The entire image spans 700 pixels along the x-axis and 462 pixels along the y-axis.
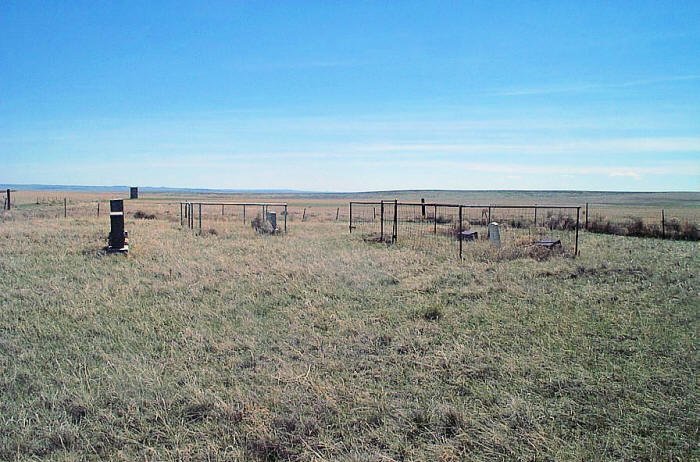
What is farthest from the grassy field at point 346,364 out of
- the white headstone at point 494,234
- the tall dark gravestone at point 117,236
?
the white headstone at point 494,234

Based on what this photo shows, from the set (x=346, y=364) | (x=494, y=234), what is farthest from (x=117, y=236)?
(x=494, y=234)

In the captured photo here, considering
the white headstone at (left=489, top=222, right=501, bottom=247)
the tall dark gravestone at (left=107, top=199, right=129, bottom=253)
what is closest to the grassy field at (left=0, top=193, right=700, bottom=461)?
→ the tall dark gravestone at (left=107, top=199, right=129, bottom=253)

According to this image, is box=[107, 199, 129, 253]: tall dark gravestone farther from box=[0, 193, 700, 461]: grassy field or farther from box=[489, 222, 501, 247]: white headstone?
box=[489, 222, 501, 247]: white headstone

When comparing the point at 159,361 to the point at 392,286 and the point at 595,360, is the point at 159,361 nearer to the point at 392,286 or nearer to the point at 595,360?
the point at 595,360

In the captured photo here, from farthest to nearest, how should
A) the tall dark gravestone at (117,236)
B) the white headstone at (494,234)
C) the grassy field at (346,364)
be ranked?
1. the white headstone at (494,234)
2. the tall dark gravestone at (117,236)
3. the grassy field at (346,364)

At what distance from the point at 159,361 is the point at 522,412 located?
4083mm

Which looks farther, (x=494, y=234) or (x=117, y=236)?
(x=494, y=234)

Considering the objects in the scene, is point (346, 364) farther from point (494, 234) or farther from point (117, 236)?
point (494, 234)

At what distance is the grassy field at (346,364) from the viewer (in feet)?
14.6

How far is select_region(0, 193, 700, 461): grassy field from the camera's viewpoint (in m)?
4.46

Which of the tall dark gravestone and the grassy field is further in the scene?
the tall dark gravestone

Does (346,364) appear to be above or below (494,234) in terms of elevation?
below

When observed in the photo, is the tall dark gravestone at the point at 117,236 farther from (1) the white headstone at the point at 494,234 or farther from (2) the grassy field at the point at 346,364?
(1) the white headstone at the point at 494,234

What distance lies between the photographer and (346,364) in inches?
250
